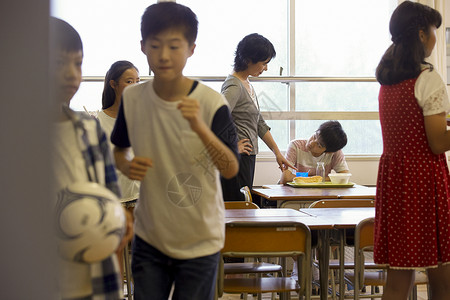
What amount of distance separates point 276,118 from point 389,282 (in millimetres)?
3843

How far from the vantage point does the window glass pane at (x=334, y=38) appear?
19.1 ft

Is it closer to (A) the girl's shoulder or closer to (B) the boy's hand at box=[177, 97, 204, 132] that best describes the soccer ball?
(B) the boy's hand at box=[177, 97, 204, 132]

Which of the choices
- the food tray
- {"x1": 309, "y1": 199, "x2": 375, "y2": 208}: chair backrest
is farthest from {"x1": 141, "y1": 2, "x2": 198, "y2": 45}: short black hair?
the food tray

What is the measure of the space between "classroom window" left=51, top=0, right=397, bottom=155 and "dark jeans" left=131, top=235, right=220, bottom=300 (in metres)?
4.29

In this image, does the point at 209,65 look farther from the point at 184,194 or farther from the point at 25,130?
the point at 25,130

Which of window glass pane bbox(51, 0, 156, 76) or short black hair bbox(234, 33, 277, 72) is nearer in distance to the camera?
short black hair bbox(234, 33, 277, 72)

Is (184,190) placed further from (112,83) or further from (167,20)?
(112,83)

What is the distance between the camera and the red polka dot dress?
1.90 metres

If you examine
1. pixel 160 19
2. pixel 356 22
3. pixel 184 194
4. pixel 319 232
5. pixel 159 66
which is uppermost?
pixel 356 22

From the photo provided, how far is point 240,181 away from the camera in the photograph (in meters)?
3.52

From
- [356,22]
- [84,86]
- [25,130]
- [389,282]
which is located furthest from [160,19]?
[356,22]

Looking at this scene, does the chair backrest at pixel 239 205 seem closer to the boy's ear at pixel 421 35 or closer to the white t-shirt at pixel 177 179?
the boy's ear at pixel 421 35

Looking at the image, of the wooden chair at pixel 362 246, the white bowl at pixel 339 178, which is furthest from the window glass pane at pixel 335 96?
the wooden chair at pixel 362 246

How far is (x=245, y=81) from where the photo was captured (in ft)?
11.9
